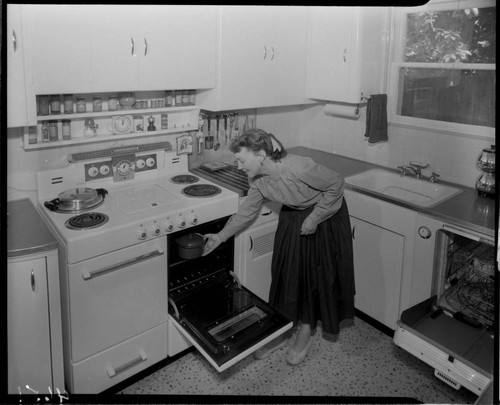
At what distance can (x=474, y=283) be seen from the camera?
1.73m

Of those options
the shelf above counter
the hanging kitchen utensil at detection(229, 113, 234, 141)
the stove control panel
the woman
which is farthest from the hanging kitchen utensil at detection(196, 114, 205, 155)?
the woman

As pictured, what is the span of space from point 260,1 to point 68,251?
3.61 feet

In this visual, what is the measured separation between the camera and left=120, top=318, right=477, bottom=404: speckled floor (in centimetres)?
161

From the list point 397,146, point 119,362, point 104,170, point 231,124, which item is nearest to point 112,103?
point 104,170

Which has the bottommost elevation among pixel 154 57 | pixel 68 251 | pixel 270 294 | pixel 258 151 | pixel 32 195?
pixel 270 294

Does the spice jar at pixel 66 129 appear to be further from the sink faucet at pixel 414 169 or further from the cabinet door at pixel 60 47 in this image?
the sink faucet at pixel 414 169

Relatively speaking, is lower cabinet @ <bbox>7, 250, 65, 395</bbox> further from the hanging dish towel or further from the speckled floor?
the hanging dish towel

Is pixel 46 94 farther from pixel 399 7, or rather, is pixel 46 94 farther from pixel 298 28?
pixel 399 7

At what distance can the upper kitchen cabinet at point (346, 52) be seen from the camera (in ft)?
5.88

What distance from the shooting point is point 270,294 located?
6.50 ft

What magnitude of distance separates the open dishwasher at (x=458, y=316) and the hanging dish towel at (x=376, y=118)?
0.50m

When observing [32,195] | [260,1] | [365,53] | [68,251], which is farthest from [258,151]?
[32,195]

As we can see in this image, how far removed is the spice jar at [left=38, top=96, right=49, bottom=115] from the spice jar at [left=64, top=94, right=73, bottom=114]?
0.07 m

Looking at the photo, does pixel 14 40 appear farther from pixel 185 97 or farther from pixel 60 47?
pixel 185 97
